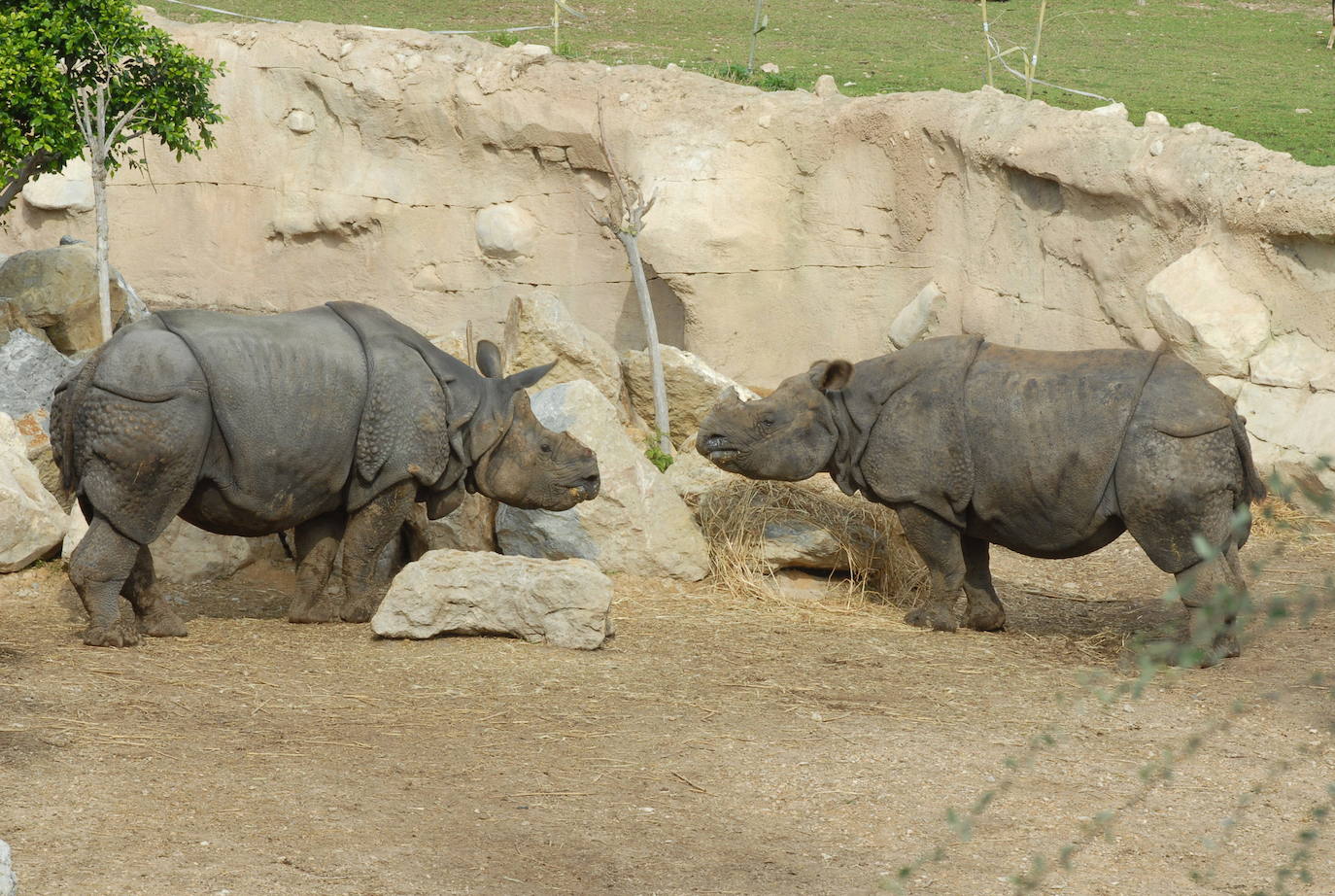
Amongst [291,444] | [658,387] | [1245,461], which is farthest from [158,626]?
A: [1245,461]

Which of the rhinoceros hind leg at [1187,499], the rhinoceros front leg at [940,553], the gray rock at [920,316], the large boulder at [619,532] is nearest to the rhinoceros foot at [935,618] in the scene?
the rhinoceros front leg at [940,553]

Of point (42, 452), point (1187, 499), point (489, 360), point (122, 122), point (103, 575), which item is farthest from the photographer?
point (122, 122)


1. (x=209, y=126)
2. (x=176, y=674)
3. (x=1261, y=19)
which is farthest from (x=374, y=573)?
(x=1261, y=19)

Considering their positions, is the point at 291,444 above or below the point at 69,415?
below

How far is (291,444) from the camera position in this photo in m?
8.20

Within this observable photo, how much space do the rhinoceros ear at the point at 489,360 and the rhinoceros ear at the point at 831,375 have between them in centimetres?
182

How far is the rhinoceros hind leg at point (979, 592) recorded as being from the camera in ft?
30.0

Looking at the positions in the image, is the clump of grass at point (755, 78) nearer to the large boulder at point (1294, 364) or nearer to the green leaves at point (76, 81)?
the large boulder at point (1294, 364)

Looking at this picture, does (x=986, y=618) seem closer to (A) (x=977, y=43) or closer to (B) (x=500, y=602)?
(B) (x=500, y=602)

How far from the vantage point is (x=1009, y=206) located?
13.0 m

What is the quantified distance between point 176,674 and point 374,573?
5.60 ft

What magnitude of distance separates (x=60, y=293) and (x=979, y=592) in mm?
Answer: 7099

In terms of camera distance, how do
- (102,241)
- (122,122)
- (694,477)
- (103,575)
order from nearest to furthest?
(103,575) < (694,477) < (102,241) < (122,122)

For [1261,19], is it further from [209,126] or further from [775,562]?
[775,562]
